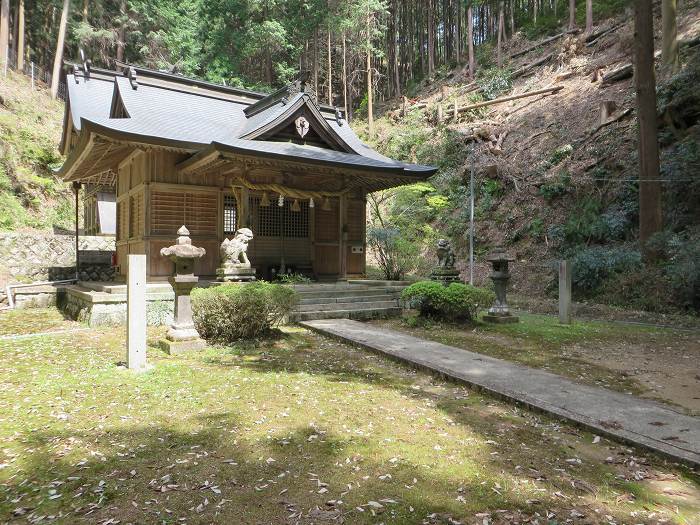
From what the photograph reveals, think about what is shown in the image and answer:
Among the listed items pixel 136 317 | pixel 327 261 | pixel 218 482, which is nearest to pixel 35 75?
pixel 327 261

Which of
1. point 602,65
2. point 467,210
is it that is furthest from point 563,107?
point 467,210

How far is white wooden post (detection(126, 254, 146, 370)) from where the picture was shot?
18.4 feet

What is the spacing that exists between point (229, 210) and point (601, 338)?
9.63 meters

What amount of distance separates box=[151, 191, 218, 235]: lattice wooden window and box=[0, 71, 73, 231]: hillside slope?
10766 millimetres

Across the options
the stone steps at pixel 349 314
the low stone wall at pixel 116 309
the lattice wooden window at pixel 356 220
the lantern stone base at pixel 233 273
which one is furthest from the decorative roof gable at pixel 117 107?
the stone steps at pixel 349 314

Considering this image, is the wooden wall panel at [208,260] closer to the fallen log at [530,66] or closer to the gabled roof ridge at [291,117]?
the gabled roof ridge at [291,117]

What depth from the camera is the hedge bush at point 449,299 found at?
29.2ft

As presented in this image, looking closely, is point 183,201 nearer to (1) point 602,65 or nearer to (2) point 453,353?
(2) point 453,353

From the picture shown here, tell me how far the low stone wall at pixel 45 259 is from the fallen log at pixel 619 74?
2286 cm

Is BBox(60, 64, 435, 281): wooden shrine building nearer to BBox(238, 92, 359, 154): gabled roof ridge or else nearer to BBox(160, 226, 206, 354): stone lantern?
BBox(238, 92, 359, 154): gabled roof ridge

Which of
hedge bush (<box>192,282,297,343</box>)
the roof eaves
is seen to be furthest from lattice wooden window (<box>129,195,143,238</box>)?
hedge bush (<box>192,282,297,343</box>)

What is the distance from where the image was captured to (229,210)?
39.9 feet

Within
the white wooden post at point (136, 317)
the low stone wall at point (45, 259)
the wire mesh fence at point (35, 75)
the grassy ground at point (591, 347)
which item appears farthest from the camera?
the wire mesh fence at point (35, 75)

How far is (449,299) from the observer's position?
886 cm
